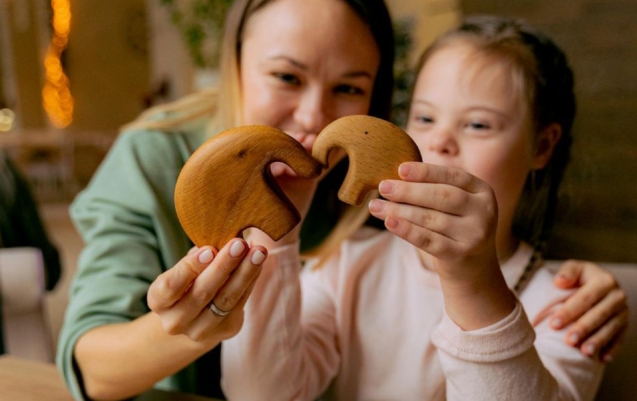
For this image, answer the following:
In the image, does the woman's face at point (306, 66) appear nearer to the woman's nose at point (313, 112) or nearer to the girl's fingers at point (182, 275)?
the woman's nose at point (313, 112)

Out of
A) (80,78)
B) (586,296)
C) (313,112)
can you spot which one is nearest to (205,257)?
(313,112)

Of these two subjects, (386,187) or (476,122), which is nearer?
(386,187)

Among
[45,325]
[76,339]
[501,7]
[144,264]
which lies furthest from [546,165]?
[501,7]

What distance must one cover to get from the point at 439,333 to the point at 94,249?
566 millimetres

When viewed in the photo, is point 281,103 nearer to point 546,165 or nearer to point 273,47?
point 273,47

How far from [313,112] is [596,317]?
53 centimetres

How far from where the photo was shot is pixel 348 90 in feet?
2.87

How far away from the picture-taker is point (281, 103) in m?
0.85

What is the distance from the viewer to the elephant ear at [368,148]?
577 millimetres

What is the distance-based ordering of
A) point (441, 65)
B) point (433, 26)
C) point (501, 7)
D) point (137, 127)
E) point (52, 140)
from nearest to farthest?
point (441, 65), point (137, 127), point (501, 7), point (433, 26), point (52, 140)

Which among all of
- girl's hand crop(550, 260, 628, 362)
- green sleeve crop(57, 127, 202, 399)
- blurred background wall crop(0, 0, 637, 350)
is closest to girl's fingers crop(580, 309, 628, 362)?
girl's hand crop(550, 260, 628, 362)

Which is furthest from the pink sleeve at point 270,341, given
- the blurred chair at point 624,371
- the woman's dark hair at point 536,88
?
the blurred chair at point 624,371

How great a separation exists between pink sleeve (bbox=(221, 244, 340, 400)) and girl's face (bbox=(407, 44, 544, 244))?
29cm

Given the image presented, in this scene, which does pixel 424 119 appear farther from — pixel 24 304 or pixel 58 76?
pixel 58 76
